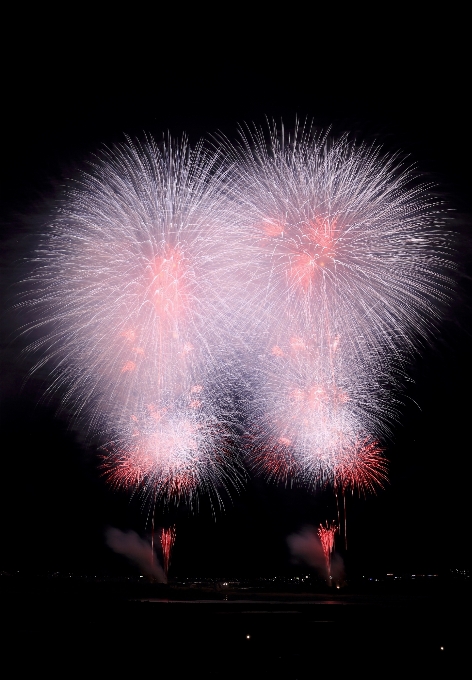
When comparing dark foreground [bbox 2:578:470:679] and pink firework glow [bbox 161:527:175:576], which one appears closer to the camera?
dark foreground [bbox 2:578:470:679]

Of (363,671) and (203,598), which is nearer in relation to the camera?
(363,671)

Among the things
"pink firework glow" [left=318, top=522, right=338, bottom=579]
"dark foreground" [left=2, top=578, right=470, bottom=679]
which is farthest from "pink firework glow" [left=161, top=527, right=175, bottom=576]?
"dark foreground" [left=2, top=578, right=470, bottom=679]

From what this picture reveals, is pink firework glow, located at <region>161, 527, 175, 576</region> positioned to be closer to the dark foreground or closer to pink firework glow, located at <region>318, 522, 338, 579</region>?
pink firework glow, located at <region>318, 522, 338, 579</region>

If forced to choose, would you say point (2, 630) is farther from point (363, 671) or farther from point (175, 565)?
point (175, 565)

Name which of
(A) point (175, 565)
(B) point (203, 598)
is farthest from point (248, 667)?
(A) point (175, 565)

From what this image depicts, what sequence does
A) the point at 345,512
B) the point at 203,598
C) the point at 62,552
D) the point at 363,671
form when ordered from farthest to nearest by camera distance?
the point at 62,552
the point at 345,512
the point at 203,598
the point at 363,671

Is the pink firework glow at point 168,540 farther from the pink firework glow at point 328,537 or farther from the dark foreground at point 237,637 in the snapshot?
the dark foreground at point 237,637

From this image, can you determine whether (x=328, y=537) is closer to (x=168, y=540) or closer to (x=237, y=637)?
(x=168, y=540)

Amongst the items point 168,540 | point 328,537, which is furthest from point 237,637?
point 168,540

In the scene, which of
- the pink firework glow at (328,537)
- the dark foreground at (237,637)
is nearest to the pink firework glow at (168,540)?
the pink firework glow at (328,537)
